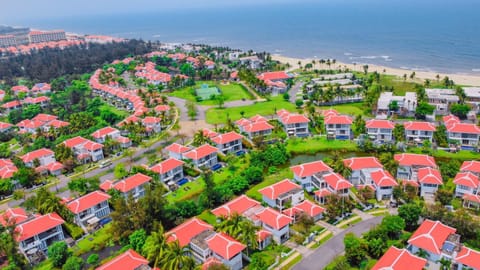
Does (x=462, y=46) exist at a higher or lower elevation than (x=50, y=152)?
higher

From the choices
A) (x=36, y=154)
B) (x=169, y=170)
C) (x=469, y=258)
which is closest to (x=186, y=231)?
(x=169, y=170)

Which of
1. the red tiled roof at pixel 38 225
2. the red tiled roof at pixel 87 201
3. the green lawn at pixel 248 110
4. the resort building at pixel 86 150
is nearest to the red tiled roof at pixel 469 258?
the red tiled roof at pixel 87 201

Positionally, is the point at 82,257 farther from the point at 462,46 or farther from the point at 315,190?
the point at 462,46

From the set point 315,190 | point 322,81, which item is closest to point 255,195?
point 315,190

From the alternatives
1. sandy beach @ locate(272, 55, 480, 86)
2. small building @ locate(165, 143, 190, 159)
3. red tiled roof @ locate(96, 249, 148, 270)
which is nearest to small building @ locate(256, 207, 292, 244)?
red tiled roof @ locate(96, 249, 148, 270)

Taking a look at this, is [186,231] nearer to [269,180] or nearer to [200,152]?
[269,180]

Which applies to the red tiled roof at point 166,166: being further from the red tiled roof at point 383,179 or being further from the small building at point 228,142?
the red tiled roof at point 383,179
